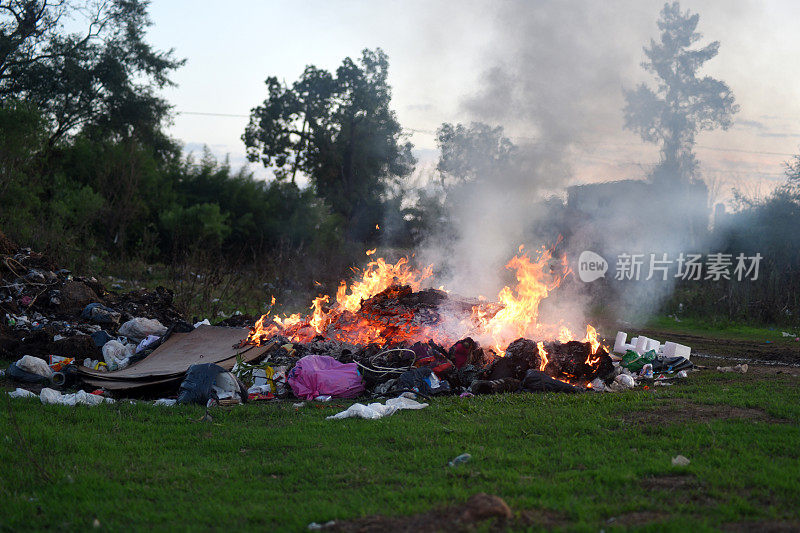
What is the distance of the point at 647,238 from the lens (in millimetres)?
18609

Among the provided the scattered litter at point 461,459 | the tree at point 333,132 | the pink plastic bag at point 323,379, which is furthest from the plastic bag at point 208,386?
the tree at point 333,132

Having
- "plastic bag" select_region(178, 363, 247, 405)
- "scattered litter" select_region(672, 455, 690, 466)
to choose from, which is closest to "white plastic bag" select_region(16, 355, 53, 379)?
"plastic bag" select_region(178, 363, 247, 405)

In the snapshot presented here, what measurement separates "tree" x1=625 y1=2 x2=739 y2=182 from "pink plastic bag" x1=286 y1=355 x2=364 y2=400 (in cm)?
1050

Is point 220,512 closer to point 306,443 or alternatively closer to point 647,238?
point 306,443

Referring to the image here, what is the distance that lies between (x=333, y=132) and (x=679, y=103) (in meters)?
17.8

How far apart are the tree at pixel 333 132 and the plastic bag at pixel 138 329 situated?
18.6 meters

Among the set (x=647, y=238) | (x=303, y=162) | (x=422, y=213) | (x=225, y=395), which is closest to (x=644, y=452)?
(x=225, y=395)

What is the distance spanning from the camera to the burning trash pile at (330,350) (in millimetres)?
7879

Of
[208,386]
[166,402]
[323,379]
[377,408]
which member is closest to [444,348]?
[323,379]

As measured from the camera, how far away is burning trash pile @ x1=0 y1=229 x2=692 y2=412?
788 cm

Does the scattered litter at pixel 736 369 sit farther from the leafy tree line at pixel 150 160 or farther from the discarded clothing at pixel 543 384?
the leafy tree line at pixel 150 160

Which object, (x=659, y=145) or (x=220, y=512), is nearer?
(x=220, y=512)

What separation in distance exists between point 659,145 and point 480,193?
6.19 meters

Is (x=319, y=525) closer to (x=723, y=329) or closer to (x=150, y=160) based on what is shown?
(x=723, y=329)
